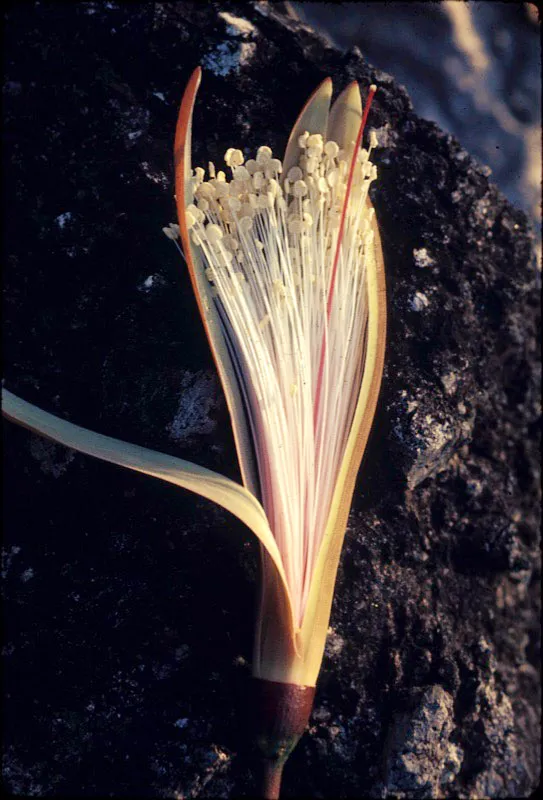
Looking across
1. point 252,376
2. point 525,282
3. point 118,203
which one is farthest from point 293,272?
point 525,282

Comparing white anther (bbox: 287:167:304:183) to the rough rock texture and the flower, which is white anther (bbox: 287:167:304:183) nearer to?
the flower

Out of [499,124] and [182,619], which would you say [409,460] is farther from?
[499,124]

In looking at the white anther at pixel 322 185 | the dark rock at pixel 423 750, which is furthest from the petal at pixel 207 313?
the dark rock at pixel 423 750

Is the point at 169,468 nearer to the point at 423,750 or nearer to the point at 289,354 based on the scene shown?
the point at 289,354

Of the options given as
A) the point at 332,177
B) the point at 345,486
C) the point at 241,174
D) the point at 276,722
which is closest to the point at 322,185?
the point at 332,177

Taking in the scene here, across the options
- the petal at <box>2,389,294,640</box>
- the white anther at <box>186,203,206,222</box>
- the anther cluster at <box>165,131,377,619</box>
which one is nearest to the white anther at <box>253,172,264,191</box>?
the anther cluster at <box>165,131,377,619</box>
